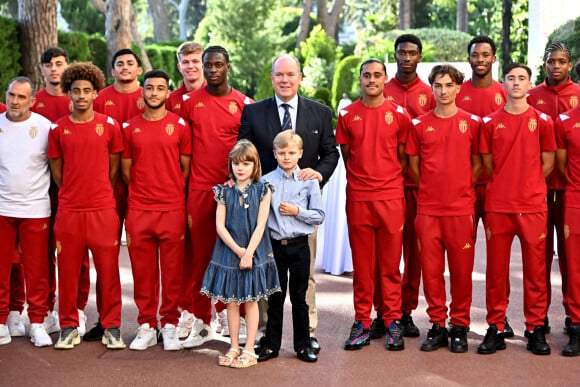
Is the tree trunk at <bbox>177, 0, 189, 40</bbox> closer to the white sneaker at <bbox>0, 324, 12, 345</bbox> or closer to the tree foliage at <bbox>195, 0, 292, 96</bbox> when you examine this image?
the tree foliage at <bbox>195, 0, 292, 96</bbox>

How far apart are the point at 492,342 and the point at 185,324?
2291mm

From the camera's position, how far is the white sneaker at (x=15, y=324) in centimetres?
723

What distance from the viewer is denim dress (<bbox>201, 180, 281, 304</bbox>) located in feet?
20.8

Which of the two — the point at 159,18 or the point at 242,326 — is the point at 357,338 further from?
the point at 159,18

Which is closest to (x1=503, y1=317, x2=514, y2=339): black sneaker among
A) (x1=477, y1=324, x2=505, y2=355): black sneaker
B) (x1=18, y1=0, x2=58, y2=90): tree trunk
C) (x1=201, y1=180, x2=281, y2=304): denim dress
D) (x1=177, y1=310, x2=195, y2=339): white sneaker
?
(x1=477, y1=324, x2=505, y2=355): black sneaker

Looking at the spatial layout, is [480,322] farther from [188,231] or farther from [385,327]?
[188,231]

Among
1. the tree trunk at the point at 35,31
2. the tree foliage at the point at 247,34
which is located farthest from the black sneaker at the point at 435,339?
the tree foliage at the point at 247,34

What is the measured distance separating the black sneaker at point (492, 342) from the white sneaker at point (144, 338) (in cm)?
239

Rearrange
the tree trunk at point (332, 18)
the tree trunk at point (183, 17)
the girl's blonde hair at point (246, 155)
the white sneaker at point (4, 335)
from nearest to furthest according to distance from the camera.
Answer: the girl's blonde hair at point (246, 155)
the white sneaker at point (4, 335)
the tree trunk at point (332, 18)
the tree trunk at point (183, 17)

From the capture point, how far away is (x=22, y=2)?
14422 millimetres

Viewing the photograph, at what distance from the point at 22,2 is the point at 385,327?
9.67 m

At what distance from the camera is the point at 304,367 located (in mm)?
6324

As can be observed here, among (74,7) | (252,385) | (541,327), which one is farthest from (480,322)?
(74,7)

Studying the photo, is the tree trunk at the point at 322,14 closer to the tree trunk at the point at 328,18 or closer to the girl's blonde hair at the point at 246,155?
the tree trunk at the point at 328,18
